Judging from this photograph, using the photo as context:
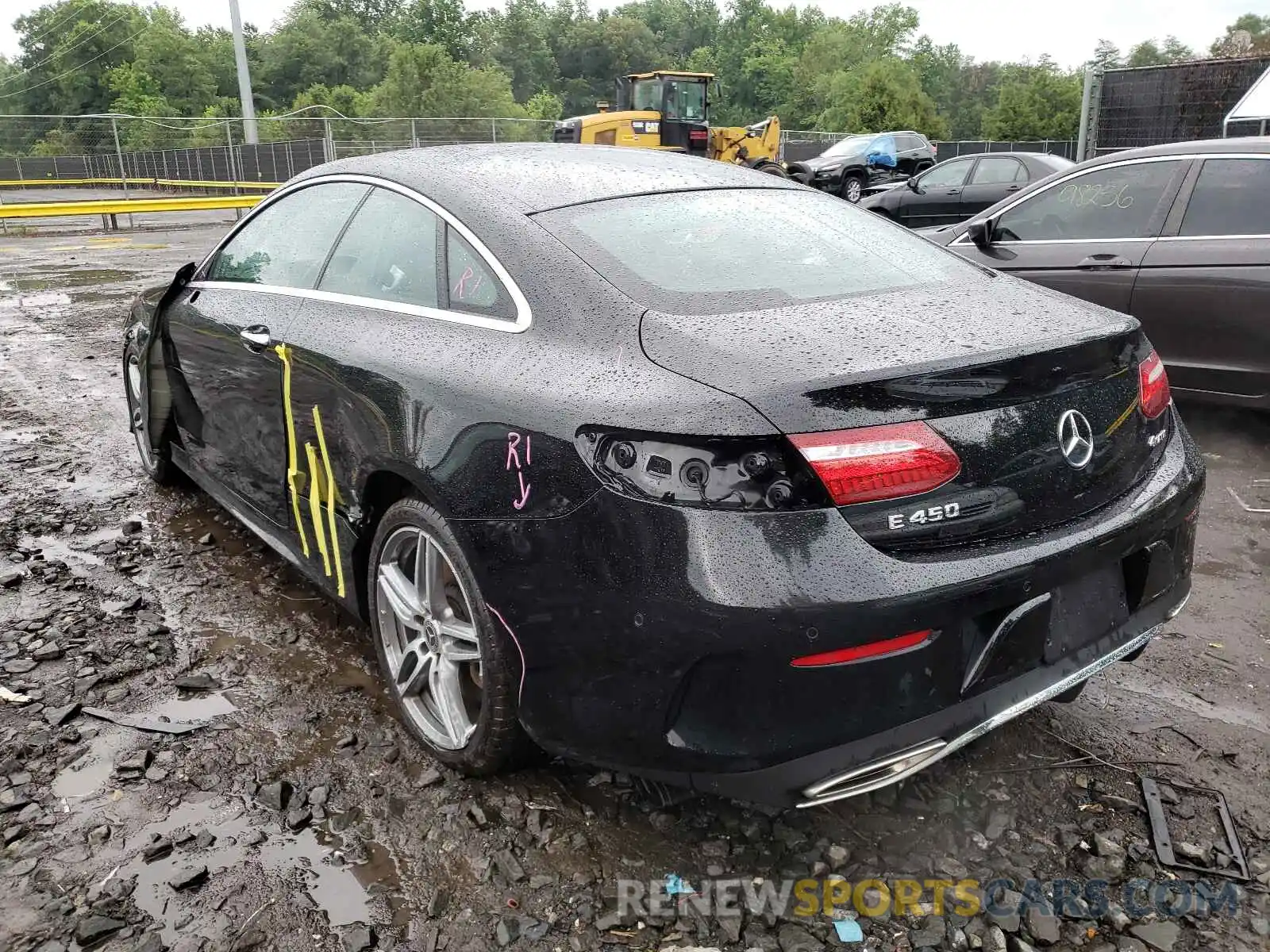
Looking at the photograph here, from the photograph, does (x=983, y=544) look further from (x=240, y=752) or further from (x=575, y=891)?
(x=240, y=752)

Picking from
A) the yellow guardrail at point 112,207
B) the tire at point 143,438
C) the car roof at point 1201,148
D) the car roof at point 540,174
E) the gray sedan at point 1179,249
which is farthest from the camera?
the yellow guardrail at point 112,207

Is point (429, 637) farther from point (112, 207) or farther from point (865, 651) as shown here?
point (112, 207)

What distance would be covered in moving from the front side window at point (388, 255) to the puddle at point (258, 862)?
1.37m

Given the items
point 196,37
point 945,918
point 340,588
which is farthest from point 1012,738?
point 196,37

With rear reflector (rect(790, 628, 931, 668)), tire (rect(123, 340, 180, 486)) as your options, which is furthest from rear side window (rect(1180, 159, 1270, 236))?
tire (rect(123, 340, 180, 486))

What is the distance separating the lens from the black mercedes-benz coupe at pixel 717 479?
1905 mm

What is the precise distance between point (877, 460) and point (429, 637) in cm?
132

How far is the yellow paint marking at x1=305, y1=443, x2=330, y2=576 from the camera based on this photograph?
300 centimetres

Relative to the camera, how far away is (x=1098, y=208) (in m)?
5.61

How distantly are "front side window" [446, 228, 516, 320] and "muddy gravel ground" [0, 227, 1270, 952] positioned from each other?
1.16m

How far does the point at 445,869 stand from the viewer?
2285 millimetres

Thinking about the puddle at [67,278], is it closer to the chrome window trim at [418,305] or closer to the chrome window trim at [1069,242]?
the chrome window trim at [418,305]

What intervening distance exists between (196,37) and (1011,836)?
88.0 metres

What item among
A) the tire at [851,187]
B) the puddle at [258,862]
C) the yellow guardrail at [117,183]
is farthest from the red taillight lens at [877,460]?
the yellow guardrail at [117,183]
